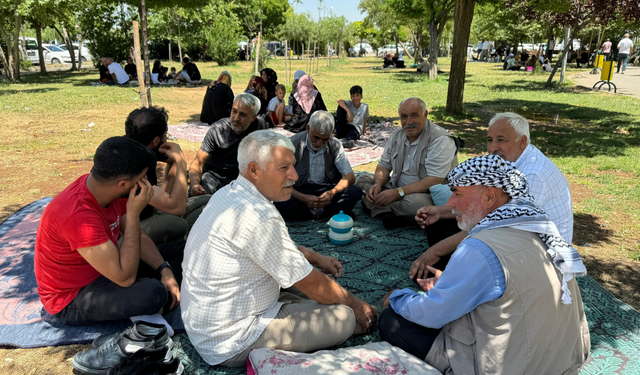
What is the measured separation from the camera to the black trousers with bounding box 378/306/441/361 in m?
2.33

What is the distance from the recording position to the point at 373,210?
5082 millimetres

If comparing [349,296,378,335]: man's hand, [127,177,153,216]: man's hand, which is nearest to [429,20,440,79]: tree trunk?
[349,296,378,335]: man's hand

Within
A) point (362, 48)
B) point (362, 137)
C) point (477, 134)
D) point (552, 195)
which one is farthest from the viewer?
point (362, 48)

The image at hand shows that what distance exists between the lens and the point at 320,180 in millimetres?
5152

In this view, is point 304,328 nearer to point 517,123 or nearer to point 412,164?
point 517,123

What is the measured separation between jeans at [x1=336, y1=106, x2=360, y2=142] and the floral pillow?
22.3ft

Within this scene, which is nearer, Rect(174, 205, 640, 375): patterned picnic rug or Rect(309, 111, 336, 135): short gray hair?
Rect(174, 205, 640, 375): patterned picnic rug

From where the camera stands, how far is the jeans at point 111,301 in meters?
2.77

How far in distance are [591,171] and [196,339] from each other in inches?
283

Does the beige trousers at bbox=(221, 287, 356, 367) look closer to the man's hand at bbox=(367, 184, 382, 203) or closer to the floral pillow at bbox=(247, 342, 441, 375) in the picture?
the floral pillow at bbox=(247, 342, 441, 375)

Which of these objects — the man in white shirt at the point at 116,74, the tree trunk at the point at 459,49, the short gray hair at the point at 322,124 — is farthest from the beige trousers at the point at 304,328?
the man in white shirt at the point at 116,74

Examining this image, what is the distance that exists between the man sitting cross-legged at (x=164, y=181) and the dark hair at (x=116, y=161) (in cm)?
85

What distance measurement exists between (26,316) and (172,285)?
1118 millimetres

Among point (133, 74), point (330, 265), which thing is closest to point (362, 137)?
point (330, 265)
